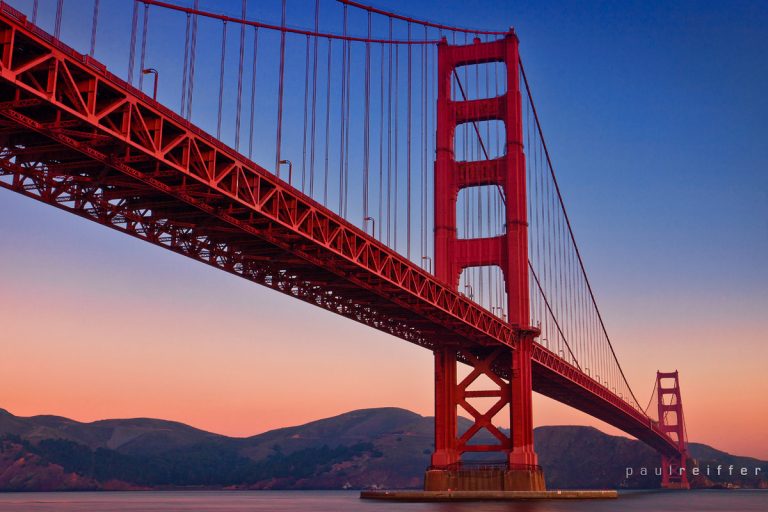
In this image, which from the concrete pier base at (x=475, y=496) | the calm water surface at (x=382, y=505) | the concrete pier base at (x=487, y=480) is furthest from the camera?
the concrete pier base at (x=487, y=480)

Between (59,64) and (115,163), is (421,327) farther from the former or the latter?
(59,64)

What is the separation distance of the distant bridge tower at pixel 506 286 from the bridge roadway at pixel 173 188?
8.15m

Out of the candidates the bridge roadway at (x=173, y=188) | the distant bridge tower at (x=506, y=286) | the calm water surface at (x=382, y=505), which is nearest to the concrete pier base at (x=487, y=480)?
the distant bridge tower at (x=506, y=286)

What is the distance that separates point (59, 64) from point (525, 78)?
45640 mm

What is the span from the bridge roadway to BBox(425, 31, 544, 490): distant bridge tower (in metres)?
8.15

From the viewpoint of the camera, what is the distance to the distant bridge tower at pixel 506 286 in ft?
172

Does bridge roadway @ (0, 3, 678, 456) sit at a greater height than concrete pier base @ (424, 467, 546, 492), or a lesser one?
greater

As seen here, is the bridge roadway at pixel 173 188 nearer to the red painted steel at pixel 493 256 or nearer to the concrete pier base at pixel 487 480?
the red painted steel at pixel 493 256

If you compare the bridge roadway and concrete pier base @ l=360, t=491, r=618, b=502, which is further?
concrete pier base @ l=360, t=491, r=618, b=502

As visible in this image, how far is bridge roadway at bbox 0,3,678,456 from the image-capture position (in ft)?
68.8

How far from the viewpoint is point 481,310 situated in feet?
160

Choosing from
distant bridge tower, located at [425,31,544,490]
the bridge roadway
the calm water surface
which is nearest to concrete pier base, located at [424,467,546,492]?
distant bridge tower, located at [425,31,544,490]

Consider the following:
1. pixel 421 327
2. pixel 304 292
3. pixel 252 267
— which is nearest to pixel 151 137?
pixel 252 267

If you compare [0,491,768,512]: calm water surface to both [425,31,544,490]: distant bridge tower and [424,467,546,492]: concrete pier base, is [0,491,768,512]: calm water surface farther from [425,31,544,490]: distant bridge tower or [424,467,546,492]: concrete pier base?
[425,31,544,490]: distant bridge tower
